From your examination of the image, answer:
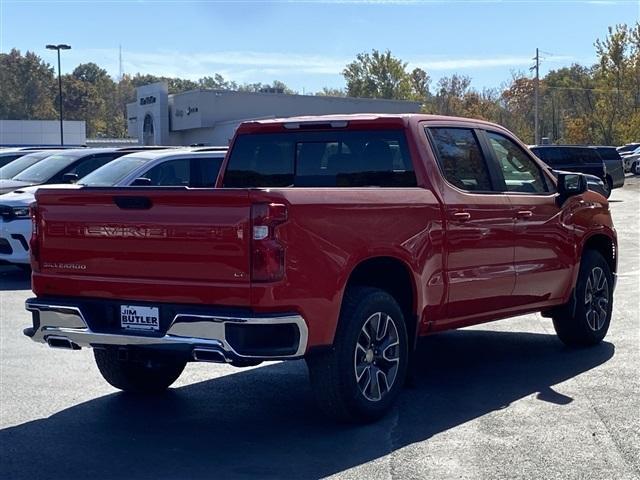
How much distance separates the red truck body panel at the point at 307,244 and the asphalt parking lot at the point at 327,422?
68cm

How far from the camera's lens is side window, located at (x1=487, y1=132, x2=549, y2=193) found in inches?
332

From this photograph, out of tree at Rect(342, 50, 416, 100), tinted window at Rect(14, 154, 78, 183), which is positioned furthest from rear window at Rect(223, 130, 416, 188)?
tree at Rect(342, 50, 416, 100)

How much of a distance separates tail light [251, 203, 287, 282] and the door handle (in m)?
1.89

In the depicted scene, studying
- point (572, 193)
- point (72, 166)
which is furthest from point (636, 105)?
point (572, 193)

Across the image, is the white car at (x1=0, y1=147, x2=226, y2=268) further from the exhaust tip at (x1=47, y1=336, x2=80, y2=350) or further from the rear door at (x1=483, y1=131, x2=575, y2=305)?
the exhaust tip at (x1=47, y1=336, x2=80, y2=350)

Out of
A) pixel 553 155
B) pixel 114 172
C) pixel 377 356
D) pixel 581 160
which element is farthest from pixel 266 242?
pixel 581 160

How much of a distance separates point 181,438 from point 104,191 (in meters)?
1.65

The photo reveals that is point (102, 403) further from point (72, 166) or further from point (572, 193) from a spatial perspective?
point (72, 166)

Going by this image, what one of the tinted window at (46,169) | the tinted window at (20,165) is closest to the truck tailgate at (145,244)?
the tinted window at (46,169)

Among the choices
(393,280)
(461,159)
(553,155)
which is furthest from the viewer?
(553,155)

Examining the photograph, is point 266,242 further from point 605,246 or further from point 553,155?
point 553,155

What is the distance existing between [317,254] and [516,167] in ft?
9.85

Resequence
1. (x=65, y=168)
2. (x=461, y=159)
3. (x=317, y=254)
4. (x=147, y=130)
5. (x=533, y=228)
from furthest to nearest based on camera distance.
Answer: (x=147, y=130) < (x=65, y=168) < (x=533, y=228) < (x=461, y=159) < (x=317, y=254)

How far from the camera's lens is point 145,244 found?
634 centimetres
